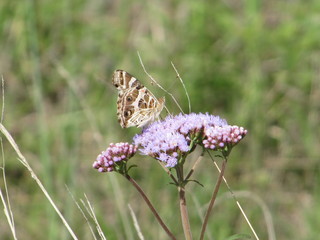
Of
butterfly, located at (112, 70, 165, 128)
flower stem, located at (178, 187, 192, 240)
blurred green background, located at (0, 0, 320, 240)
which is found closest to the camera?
flower stem, located at (178, 187, 192, 240)

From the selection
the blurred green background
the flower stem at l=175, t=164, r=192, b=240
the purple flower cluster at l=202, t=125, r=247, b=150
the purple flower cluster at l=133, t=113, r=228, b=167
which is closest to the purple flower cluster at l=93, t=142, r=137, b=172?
the purple flower cluster at l=133, t=113, r=228, b=167

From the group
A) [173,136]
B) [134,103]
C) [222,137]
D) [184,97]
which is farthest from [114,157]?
[184,97]

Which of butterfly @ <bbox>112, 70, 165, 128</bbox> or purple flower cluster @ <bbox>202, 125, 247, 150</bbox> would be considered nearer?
purple flower cluster @ <bbox>202, 125, 247, 150</bbox>

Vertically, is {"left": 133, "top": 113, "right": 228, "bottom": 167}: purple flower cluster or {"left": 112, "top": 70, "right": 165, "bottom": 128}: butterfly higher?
{"left": 112, "top": 70, "right": 165, "bottom": 128}: butterfly

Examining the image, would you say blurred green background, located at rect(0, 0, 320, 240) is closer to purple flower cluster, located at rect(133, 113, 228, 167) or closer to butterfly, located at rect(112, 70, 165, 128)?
butterfly, located at rect(112, 70, 165, 128)

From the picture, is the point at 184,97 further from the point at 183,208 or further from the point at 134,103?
the point at 183,208

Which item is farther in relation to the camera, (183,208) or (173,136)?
(173,136)

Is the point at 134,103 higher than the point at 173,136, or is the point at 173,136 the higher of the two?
the point at 134,103

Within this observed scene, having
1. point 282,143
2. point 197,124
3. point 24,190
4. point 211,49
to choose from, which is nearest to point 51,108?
point 24,190
